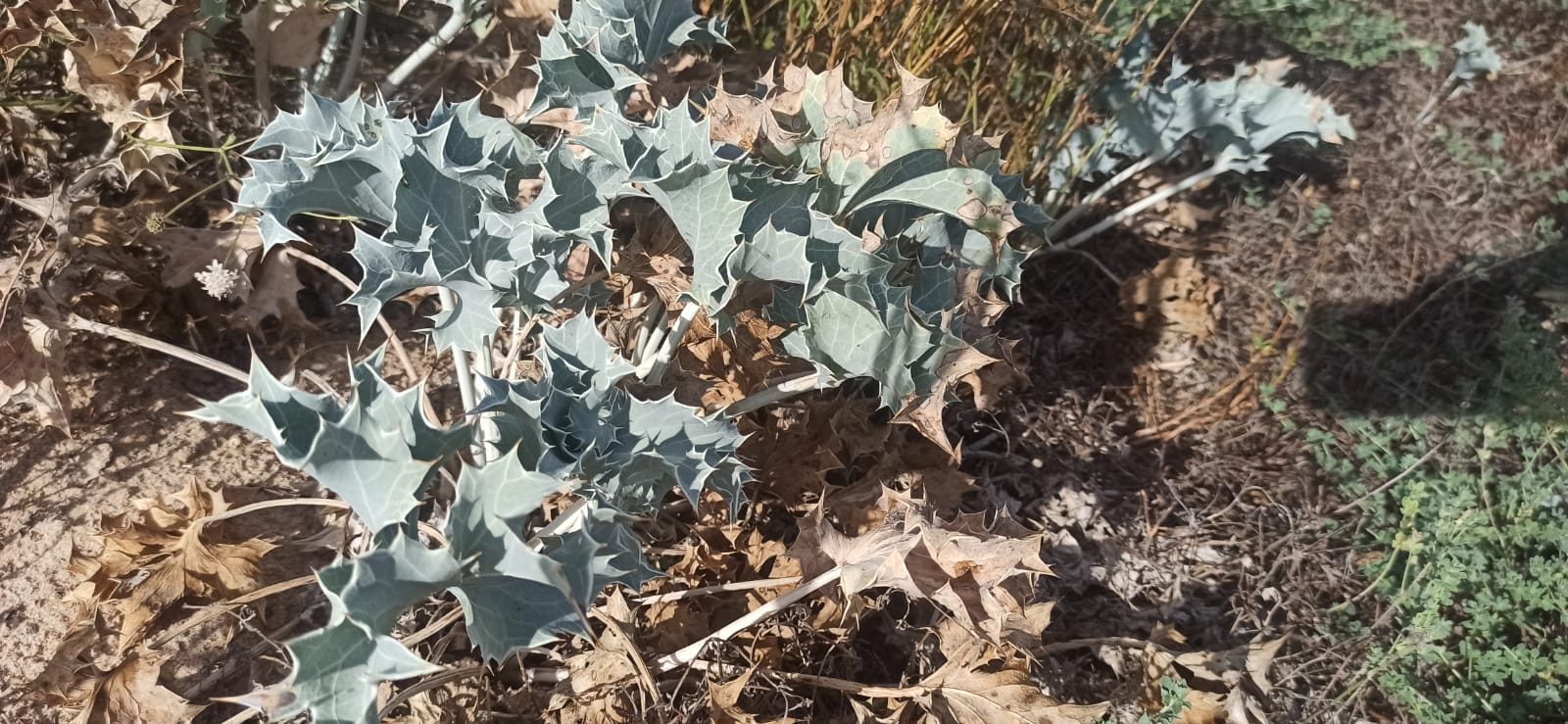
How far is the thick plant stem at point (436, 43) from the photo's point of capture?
71.6 inches

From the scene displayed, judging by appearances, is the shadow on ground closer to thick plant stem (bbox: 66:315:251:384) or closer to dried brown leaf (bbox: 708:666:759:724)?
dried brown leaf (bbox: 708:666:759:724)

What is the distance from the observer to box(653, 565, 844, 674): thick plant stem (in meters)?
1.38

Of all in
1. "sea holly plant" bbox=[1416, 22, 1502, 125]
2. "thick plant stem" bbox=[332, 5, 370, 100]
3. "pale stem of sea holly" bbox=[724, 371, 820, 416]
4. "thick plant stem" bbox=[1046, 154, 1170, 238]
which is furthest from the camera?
"sea holly plant" bbox=[1416, 22, 1502, 125]

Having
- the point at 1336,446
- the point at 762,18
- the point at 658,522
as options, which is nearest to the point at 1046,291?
the point at 1336,446

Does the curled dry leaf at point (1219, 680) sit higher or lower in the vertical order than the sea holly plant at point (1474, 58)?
lower

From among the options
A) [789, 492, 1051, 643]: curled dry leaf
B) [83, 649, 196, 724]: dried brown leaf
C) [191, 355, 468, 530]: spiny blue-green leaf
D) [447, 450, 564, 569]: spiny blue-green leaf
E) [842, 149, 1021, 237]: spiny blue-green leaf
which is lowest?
[83, 649, 196, 724]: dried brown leaf

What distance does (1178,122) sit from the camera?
7.45 ft

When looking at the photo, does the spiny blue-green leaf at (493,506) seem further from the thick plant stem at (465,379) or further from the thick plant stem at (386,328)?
the thick plant stem at (386,328)

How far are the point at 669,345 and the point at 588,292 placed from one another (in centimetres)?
15

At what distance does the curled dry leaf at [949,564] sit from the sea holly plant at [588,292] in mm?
179

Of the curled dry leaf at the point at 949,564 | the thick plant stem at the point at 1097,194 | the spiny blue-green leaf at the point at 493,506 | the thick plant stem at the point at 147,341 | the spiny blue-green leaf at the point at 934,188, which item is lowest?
the thick plant stem at the point at 1097,194

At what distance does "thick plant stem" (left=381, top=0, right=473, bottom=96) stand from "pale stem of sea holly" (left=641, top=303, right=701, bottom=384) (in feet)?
2.62

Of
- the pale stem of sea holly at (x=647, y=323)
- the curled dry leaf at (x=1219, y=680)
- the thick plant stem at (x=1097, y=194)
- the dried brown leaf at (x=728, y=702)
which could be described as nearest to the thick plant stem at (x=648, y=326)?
the pale stem of sea holly at (x=647, y=323)

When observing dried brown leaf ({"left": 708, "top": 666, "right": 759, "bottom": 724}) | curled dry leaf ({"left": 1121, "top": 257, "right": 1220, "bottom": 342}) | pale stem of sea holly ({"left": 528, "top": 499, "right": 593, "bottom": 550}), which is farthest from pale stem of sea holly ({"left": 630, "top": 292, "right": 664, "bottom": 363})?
curled dry leaf ({"left": 1121, "top": 257, "right": 1220, "bottom": 342})
